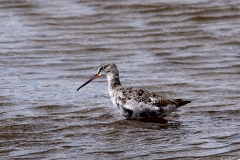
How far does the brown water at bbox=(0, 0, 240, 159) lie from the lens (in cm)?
759

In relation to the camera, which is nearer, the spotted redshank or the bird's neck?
the spotted redshank

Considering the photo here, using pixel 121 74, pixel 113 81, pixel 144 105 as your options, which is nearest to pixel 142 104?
pixel 144 105

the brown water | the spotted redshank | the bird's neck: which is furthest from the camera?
the bird's neck

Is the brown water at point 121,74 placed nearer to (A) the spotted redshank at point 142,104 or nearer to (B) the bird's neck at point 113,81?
(A) the spotted redshank at point 142,104

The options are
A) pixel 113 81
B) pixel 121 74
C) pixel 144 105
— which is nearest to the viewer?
pixel 144 105

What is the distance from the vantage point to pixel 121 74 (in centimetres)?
1080

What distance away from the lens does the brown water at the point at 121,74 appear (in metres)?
7.59

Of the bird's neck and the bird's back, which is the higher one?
the bird's neck

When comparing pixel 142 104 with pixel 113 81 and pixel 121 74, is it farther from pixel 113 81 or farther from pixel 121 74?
pixel 121 74

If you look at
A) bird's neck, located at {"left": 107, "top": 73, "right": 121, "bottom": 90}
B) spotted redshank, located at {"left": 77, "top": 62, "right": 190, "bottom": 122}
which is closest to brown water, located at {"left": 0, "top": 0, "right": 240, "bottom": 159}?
spotted redshank, located at {"left": 77, "top": 62, "right": 190, "bottom": 122}

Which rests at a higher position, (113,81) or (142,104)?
(113,81)

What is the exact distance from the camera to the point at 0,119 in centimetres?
862

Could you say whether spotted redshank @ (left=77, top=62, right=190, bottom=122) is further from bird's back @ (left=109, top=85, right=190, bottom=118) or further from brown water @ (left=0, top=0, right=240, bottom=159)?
brown water @ (left=0, top=0, right=240, bottom=159)

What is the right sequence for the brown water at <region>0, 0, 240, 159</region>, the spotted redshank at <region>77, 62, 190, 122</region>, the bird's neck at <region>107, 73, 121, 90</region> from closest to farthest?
the brown water at <region>0, 0, 240, 159</region> → the spotted redshank at <region>77, 62, 190, 122</region> → the bird's neck at <region>107, 73, 121, 90</region>
